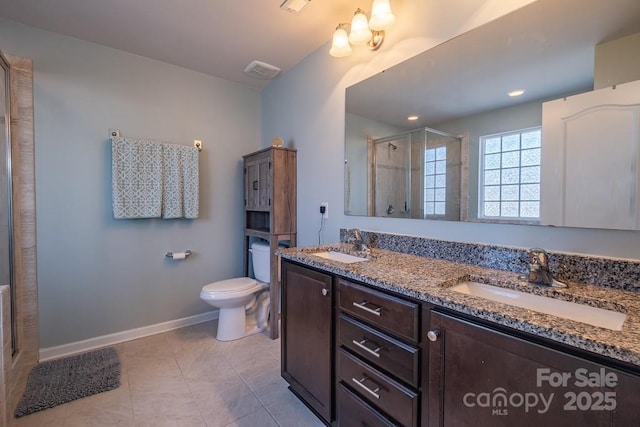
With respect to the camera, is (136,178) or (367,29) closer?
(367,29)

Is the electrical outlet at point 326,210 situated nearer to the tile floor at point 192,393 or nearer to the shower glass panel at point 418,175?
the shower glass panel at point 418,175

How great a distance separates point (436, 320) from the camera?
0.90 m

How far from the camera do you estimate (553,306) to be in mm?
937

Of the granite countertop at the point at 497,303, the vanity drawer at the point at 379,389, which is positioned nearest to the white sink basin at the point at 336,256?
the granite countertop at the point at 497,303

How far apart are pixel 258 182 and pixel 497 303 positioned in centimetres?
217

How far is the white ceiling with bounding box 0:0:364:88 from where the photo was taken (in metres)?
1.77

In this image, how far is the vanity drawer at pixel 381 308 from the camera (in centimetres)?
98

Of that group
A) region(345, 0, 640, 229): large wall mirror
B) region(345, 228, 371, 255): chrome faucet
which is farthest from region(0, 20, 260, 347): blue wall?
region(345, 0, 640, 229): large wall mirror

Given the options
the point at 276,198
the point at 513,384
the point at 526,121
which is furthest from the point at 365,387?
the point at 276,198

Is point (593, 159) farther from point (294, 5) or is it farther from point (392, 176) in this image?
point (294, 5)

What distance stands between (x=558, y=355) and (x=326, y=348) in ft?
3.03

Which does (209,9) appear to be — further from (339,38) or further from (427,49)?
(427,49)

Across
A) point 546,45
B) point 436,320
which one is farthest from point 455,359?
point 546,45

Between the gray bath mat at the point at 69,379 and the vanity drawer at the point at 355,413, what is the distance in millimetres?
1464
